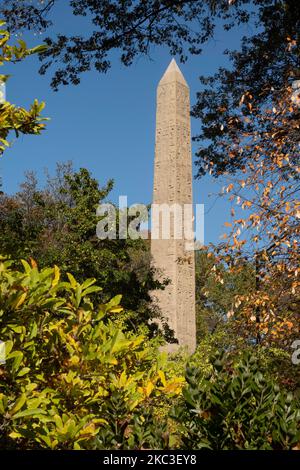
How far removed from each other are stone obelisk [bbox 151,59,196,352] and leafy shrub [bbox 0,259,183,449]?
14.5m

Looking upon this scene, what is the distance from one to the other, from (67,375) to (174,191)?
15427 mm

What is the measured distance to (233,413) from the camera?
288 centimetres

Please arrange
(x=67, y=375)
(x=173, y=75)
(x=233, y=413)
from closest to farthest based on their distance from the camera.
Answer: (x=233, y=413) → (x=67, y=375) → (x=173, y=75)

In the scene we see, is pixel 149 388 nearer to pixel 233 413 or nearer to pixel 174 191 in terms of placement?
pixel 233 413

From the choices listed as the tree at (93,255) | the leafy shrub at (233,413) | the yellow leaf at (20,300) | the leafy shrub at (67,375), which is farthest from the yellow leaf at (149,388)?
the tree at (93,255)

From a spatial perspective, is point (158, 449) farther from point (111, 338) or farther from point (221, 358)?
point (111, 338)

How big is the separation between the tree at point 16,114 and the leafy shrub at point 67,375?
1.08 metres

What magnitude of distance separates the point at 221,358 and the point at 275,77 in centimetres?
880

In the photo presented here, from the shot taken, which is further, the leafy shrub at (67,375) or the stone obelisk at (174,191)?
the stone obelisk at (174,191)

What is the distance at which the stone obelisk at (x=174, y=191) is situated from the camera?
1856cm

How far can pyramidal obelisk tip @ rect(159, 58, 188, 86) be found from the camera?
1898 centimetres

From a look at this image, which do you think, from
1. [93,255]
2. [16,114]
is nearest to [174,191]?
[93,255]

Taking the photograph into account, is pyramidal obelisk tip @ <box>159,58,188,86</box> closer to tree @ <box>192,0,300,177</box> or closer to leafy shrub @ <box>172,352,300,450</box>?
tree @ <box>192,0,300,177</box>

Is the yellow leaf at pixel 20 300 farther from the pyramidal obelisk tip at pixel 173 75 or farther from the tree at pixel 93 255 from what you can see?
the pyramidal obelisk tip at pixel 173 75
